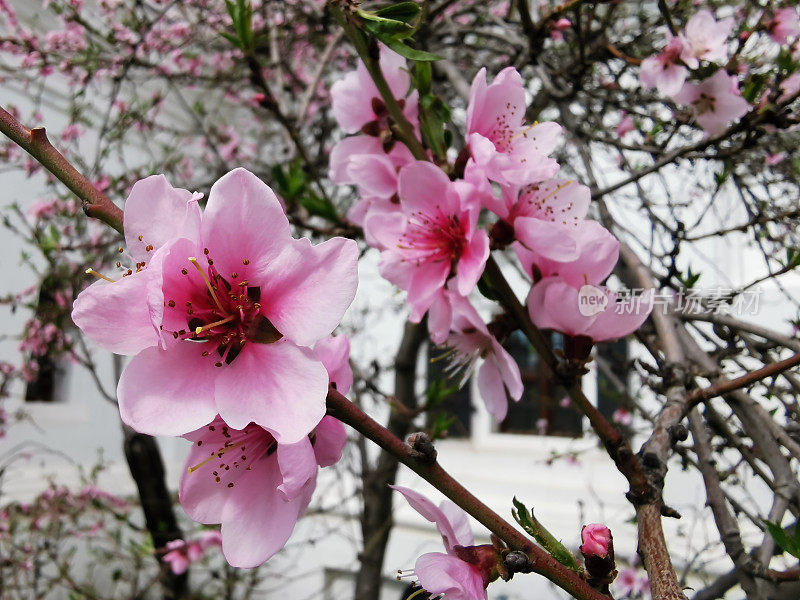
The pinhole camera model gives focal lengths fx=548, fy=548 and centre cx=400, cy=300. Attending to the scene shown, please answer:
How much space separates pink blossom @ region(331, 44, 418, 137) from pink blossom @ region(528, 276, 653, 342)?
318 mm

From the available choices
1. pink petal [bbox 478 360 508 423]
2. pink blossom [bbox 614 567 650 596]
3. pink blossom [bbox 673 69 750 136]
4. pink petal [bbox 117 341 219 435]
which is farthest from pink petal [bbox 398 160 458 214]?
pink blossom [bbox 614 567 650 596]

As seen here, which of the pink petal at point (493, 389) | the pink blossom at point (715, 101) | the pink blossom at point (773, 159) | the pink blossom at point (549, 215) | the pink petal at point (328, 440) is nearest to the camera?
the pink petal at point (328, 440)

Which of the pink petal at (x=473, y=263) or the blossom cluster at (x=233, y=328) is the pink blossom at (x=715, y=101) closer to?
the pink petal at (x=473, y=263)

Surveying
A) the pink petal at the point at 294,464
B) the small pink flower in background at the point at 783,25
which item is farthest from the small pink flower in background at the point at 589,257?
the small pink flower in background at the point at 783,25

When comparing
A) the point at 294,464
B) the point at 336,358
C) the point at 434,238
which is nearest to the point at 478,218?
the point at 434,238

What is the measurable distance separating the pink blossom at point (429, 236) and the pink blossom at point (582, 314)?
92 millimetres

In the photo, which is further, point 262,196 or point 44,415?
point 44,415

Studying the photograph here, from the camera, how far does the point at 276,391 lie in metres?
0.39

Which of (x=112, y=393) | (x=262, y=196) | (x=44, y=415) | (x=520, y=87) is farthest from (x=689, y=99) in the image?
(x=112, y=393)

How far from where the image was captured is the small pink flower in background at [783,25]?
1.36 meters

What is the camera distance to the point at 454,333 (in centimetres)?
79

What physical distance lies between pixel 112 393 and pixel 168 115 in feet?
7.25

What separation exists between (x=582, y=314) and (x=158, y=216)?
0.42 metres

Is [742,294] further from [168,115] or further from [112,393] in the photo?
[168,115]
